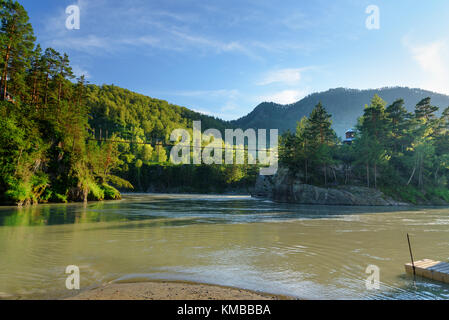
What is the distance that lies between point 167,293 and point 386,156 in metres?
54.6

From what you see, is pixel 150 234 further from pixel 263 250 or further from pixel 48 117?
pixel 48 117

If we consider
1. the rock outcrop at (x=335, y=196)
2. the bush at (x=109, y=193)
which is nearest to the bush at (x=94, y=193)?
the bush at (x=109, y=193)

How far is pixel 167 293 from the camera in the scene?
587cm

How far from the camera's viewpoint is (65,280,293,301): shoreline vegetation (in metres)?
5.60

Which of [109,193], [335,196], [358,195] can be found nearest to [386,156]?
[358,195]

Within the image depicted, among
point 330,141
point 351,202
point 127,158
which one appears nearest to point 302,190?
point 351,202

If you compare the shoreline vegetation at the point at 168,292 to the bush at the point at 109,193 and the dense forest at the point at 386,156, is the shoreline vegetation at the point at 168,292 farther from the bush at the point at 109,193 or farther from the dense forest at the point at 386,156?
the bush at the point at 109,193

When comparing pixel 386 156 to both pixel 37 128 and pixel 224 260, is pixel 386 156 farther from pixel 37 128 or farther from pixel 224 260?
pixel 37 128

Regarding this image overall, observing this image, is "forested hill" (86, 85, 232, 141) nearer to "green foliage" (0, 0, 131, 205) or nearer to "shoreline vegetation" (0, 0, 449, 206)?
"shoreline vegetation" (0, 0, 449, 206)

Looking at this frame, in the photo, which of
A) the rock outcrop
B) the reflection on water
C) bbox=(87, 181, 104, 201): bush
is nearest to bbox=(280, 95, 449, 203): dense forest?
the rock outcrop

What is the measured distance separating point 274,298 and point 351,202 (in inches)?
1779

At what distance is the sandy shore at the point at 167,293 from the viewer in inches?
220

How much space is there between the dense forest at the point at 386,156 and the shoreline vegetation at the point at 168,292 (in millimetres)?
47195

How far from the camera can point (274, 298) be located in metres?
5.75
